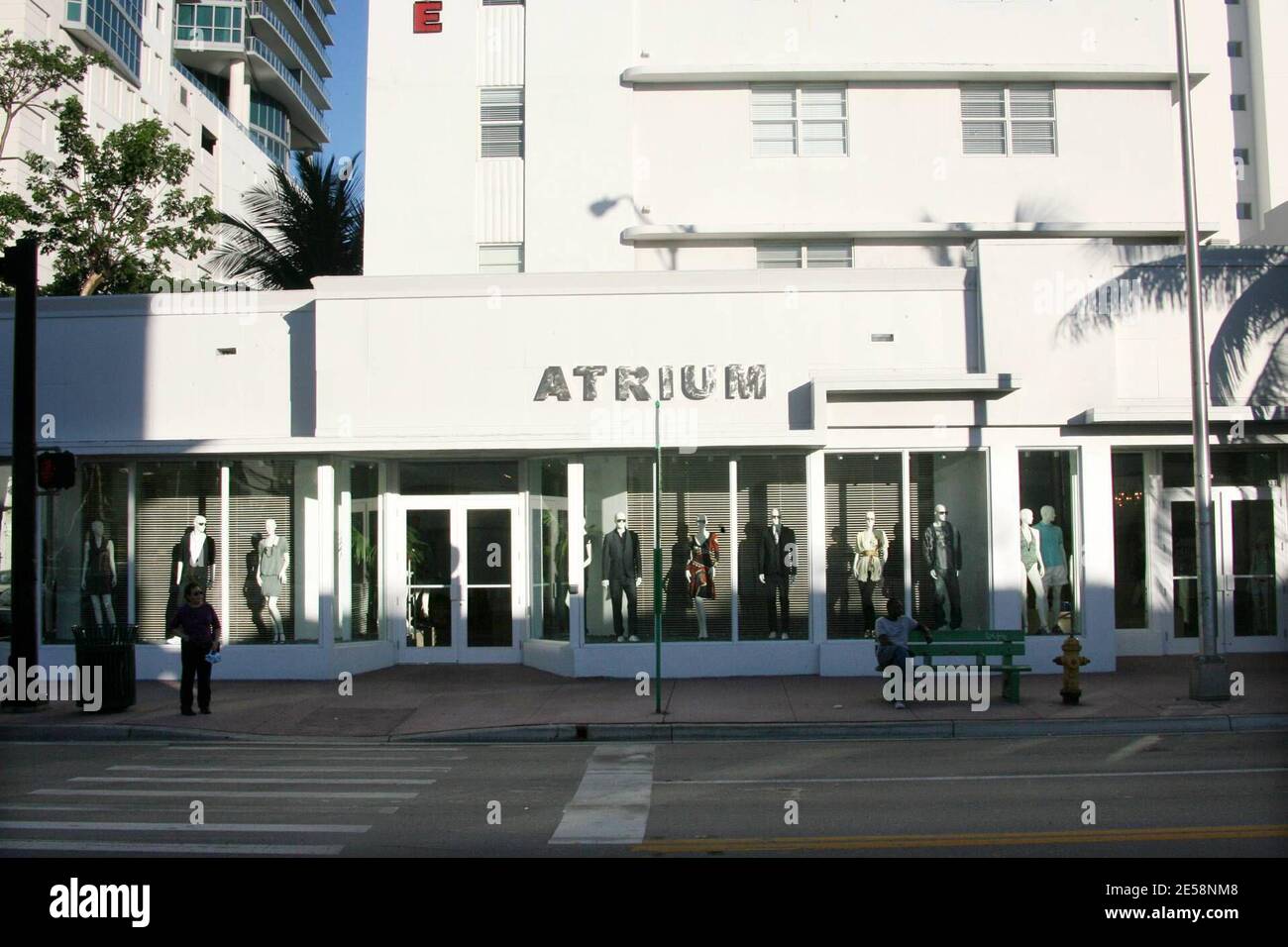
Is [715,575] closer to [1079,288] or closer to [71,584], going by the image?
[1079,288]

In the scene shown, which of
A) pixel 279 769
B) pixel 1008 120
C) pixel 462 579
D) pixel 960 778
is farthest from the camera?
pixel 1008 120

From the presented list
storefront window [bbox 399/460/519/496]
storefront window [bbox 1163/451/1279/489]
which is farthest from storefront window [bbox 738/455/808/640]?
storefront window [bbox 1163/451/1279/489]

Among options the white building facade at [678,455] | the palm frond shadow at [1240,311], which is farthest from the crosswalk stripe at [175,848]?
the palm frond shadow at [1240,311]

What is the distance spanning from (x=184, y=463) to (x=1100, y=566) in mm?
13779

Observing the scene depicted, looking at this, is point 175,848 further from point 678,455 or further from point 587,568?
point 678,455

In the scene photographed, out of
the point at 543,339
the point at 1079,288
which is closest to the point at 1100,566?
the point at 1079,288

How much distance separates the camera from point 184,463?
18.9 metres

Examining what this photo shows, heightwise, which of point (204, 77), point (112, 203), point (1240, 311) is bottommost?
point (1240, 311)

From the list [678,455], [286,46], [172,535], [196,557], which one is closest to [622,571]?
[678,455]

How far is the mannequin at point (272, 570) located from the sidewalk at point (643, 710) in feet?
3.44

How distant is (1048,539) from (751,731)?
6752 millimetres

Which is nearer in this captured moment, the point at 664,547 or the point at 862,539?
the point at 862,539

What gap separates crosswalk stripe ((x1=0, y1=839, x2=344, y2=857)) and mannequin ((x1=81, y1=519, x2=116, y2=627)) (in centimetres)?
1079

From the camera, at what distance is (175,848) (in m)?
8.44
